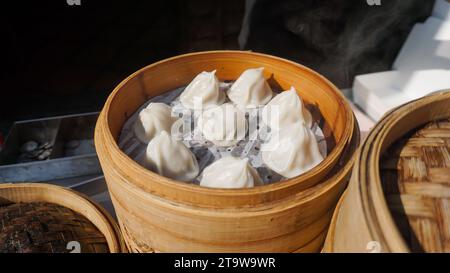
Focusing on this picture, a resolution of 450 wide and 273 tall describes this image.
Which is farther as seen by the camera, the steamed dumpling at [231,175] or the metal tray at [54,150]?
the metal tray at [54,150]

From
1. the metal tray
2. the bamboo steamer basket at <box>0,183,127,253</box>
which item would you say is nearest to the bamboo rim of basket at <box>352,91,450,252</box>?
the bamboo steamer basket at <box>0,183,127,253</box>

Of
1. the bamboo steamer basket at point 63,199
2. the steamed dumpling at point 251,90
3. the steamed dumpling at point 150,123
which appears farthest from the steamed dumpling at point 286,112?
the bamboo steamer basket at point 63,199

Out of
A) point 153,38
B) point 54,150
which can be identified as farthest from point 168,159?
point 153,38

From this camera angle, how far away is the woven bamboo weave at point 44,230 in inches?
55.1

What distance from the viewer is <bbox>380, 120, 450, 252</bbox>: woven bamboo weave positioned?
905 mm

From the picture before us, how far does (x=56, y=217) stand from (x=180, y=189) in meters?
0.77

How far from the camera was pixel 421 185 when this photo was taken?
3.39 ft

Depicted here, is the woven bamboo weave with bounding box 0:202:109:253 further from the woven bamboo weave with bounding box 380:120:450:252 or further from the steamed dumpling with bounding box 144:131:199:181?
the woven bamboo weave with bounding box 380:120:450:252

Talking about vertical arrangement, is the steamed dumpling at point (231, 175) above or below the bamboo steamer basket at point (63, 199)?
above

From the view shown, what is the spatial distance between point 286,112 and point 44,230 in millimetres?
1216

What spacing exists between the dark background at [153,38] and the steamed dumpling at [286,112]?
1.67 m

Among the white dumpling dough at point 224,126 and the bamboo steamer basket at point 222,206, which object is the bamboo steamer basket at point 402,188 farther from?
the white dumpling dough at point 224,126

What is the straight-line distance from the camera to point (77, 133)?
271cm
